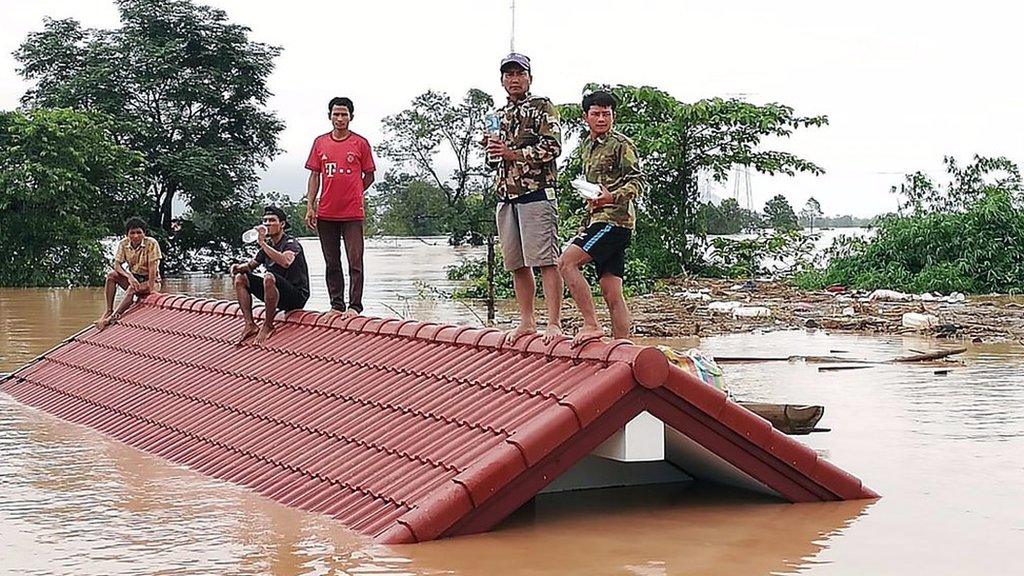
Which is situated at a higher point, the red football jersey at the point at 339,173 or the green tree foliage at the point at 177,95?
the green tree foliage at the point at 177,95

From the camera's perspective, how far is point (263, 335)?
1123 cm

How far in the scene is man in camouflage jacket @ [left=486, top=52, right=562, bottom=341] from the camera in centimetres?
886

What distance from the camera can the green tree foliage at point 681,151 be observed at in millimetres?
31062

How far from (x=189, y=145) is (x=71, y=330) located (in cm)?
2296

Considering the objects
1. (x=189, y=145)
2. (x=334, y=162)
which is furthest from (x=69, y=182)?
(x=334, y=162)

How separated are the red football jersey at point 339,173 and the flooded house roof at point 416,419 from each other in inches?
39.9

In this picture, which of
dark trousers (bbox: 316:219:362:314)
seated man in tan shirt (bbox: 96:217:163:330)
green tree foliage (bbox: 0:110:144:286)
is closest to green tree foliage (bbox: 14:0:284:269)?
green tree foliage (bbox: 0:110:144:286)

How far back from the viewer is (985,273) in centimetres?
2731

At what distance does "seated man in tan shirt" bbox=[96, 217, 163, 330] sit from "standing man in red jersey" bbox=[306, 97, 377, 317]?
3556 millimetres

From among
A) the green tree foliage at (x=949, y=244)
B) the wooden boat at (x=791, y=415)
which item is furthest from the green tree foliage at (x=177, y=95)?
the wooden boat at (x=791, y=415)

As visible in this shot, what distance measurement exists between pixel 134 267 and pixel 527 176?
23.8 ft

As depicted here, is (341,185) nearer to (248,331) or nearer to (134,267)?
(248,331)

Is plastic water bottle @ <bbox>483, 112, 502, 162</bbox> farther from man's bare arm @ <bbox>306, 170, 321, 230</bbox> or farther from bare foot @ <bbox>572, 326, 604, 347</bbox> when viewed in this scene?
man's bare arm @ <bbox>306, 170, 321, 230</bbox>

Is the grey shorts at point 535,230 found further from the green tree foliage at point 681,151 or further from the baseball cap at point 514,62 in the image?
the green tree foliage at point 681,151
